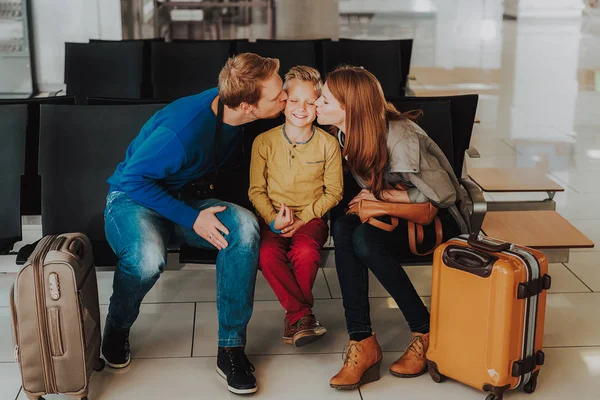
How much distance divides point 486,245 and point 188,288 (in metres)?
1.48

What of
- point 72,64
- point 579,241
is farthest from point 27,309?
point 72,64

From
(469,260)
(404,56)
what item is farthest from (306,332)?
(404,56)

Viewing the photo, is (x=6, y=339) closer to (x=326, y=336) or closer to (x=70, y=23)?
(x=326, y=336)

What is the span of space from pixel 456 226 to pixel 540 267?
412 mm

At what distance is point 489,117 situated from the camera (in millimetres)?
7715

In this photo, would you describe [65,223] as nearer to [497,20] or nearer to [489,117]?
[489,117]

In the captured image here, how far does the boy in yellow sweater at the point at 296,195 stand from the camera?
2711 millimetres

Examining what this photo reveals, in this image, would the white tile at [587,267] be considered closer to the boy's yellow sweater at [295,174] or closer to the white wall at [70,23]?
the boy's yellow sweater at [295,174]

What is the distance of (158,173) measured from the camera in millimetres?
2617

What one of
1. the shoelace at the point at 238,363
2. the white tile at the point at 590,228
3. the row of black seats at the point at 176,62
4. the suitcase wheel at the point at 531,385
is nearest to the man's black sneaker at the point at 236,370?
the shoelace at the point at 238,363

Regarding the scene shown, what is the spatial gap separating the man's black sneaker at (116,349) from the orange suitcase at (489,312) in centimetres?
106

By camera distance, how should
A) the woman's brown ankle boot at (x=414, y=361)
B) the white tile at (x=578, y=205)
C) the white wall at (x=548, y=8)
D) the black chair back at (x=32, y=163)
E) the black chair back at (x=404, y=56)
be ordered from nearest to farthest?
the woman's brown ankle boot at (x=414, y=361) < the black chair back at (x=32, y=163) < the white tile at (x=578, y=205) < the black chair back at (x=404, y=56) < the white wall at (x=548, y=8)

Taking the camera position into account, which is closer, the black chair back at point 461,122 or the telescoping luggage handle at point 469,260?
the telescoping luggage handle at point 469,260

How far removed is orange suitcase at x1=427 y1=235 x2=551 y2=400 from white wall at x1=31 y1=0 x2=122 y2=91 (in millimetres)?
5963
